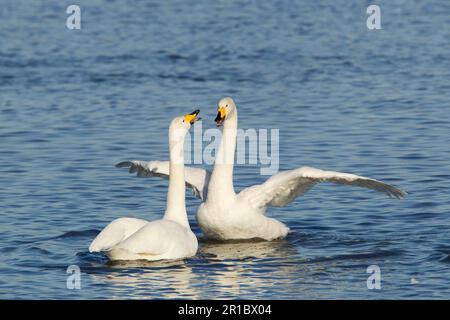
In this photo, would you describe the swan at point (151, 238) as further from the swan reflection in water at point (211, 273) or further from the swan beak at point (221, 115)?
the swan beak at point (221, 115)

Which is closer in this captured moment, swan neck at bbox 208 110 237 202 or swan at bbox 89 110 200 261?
swan at bbox 89 110 200 261

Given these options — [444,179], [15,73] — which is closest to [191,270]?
[444,179]

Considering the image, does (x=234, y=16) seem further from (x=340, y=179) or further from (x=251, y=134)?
(x=340, y=179)

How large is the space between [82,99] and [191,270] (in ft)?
34.6

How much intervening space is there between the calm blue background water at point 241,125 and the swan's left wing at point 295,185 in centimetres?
52

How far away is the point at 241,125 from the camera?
817 inches

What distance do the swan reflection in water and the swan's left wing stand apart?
Answer: 24.6 inches

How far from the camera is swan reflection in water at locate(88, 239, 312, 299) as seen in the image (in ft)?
40.8

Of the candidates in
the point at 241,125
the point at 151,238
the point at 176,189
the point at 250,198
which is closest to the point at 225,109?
the point at 250,198

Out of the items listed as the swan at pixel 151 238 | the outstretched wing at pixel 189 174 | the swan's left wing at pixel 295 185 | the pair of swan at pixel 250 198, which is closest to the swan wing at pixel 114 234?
the swan at pixel 151 238

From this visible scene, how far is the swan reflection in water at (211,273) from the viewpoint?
12422 mm

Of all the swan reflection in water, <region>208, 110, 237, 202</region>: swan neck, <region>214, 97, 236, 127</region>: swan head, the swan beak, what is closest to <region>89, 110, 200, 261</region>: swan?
the swan reflection in water

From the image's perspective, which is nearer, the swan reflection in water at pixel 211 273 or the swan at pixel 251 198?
the swan reflection in water at pixel 211 273

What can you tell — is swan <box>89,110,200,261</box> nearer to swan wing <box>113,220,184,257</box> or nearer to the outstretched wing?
swan wing <box>113,220,184,257</box>
